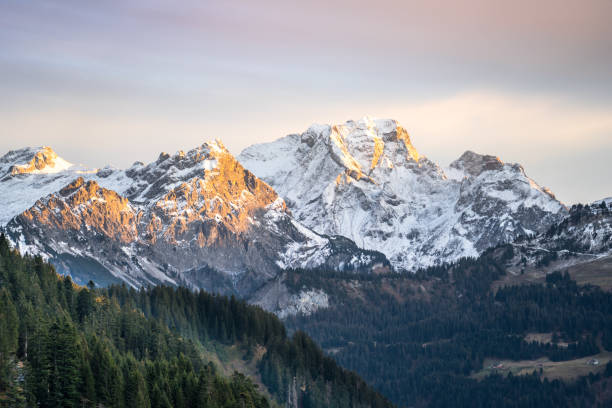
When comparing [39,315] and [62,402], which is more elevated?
[39,315]

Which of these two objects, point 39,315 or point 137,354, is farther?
point 137,354

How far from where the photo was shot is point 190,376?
15538cm

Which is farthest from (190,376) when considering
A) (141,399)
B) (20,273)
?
(20,273)

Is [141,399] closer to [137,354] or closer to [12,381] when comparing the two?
[12,381]

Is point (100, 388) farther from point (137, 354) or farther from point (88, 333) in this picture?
point (137, 354)

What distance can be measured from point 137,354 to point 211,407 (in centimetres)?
4673

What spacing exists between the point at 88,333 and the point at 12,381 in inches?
1935

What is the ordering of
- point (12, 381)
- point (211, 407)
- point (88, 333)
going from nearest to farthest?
point (12, 381), point (211, 407), point (88, 333)

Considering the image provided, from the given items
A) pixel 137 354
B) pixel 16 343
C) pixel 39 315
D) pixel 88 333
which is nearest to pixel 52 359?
pixel 16 343

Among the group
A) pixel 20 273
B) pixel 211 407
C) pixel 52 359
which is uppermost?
pixel 20 273

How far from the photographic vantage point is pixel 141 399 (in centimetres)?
13750

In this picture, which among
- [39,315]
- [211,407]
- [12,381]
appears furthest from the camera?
[39,315]

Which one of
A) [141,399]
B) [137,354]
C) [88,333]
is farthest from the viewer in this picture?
[137,354]

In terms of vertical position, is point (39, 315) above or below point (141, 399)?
above
